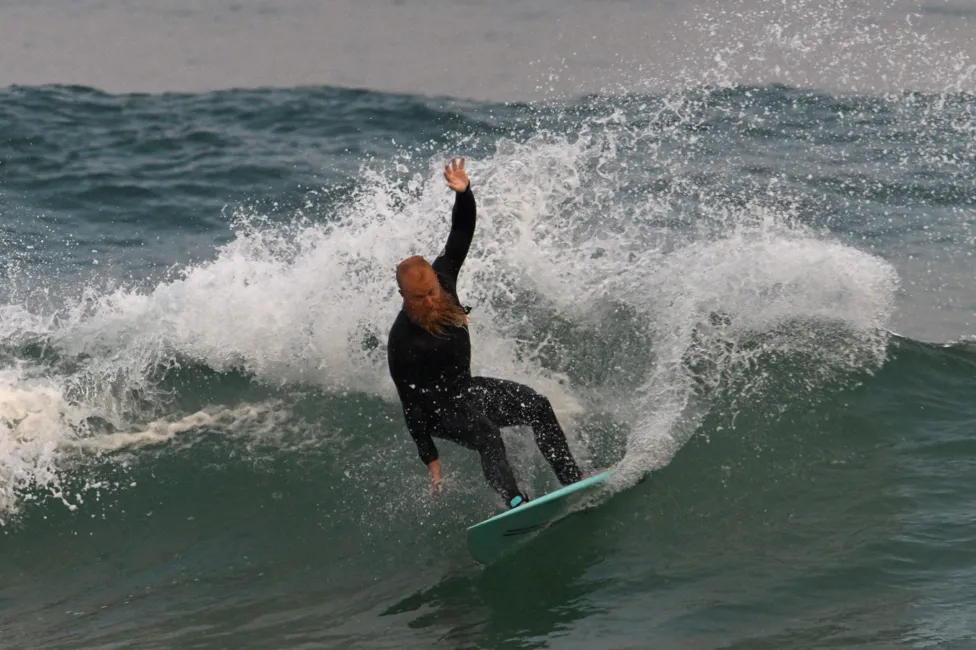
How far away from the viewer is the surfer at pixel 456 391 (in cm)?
572

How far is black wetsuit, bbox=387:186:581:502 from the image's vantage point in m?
5.76

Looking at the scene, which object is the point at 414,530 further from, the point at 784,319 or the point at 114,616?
the point at 784,319

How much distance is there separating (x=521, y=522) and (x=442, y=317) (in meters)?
1.21

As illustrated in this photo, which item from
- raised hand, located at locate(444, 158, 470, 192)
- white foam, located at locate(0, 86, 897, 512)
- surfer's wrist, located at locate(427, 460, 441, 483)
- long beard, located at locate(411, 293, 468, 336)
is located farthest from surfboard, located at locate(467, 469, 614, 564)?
raised hand, located at locate(444, 158, 470, 192)

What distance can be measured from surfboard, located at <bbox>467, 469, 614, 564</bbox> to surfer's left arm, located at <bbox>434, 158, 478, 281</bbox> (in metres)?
1.32

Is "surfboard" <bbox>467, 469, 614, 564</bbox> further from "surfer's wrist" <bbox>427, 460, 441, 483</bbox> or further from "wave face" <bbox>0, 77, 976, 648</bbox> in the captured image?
"surfer's wrist" <bbox>427, 460, 441, 483</bbox>

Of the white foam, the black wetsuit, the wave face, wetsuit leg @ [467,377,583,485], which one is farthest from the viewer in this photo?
the white foam

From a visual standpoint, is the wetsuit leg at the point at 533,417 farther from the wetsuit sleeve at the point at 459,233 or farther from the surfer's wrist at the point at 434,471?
the wetsuit sleeve at the point at 459,233

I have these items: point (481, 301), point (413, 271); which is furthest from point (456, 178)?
point (481, 301)

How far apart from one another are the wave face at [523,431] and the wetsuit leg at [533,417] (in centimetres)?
41

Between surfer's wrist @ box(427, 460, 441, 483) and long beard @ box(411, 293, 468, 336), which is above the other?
long beard @ box(411, 293, 468, 336)

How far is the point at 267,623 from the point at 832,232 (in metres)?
8.10

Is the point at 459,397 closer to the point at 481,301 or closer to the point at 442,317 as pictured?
the point at 442,317

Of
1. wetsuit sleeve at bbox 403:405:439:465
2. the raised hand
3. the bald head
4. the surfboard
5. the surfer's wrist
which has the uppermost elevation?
the raised hand
